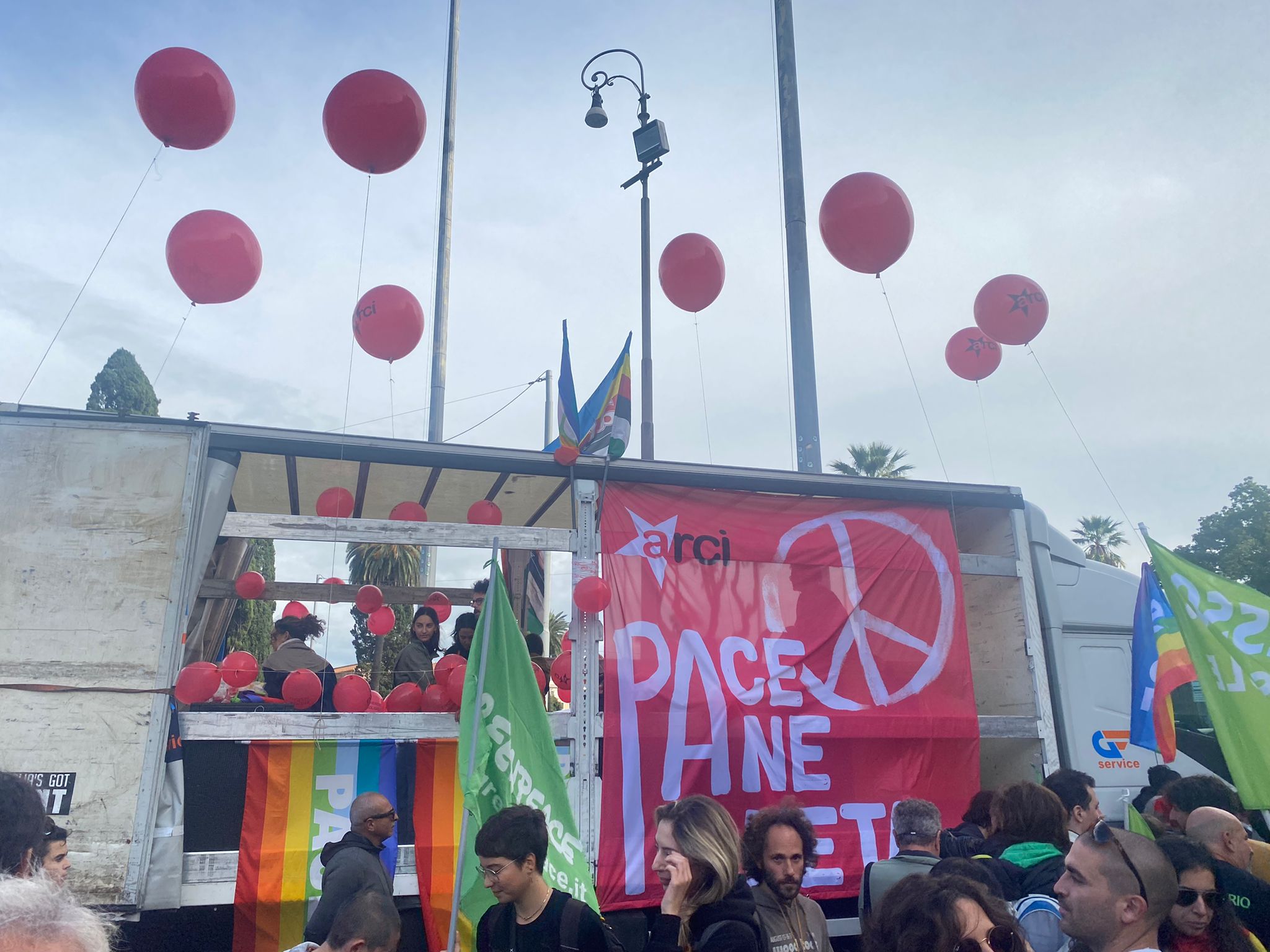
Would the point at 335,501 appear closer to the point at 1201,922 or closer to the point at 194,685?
the point at 194,685

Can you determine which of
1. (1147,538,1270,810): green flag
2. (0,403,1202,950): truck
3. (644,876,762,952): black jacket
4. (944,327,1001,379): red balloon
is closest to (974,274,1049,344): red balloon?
(944,327,1001,379): red balloon

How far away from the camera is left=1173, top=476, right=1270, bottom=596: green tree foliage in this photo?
88.1ft

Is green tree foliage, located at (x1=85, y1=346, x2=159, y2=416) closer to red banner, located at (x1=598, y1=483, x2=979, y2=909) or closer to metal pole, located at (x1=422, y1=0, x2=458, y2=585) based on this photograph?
metal pole, located at (x1=422, y1=0, x2=458, y2=585)

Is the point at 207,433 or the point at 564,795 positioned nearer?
the point at 564,795

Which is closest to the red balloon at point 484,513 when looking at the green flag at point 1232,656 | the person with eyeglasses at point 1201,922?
the green flag at point 1232,656

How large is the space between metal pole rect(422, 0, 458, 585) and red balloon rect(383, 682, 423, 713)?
6.16 m

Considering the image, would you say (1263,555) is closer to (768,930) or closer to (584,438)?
(584,438)

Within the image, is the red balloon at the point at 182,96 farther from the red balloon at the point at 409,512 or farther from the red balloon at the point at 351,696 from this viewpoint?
the red balloon at the point at 351,696

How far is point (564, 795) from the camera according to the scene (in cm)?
464

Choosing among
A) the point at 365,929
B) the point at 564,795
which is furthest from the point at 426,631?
the point at 365,929

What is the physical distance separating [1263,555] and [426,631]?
1130 inches

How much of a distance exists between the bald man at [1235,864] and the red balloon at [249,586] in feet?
21.4

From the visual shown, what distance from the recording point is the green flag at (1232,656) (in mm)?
4891

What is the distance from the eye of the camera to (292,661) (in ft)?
22.1
